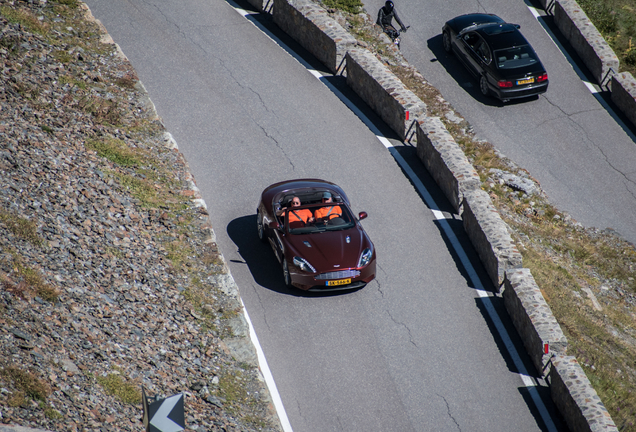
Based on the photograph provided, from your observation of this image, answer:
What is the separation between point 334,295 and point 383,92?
25.9 feet

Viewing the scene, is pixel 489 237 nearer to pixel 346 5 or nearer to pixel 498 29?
pixel 498 29

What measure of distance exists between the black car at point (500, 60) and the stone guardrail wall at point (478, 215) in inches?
166

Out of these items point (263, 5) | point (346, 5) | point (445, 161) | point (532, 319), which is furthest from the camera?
point (346, 5)

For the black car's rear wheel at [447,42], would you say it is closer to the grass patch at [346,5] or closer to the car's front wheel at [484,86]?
the car's front wheel at [484,86]

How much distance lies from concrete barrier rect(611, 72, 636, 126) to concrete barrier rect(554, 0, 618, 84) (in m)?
0.71

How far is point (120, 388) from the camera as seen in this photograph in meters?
9.14

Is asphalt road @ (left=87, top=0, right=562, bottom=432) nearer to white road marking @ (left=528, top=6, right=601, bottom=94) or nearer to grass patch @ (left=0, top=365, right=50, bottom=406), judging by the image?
grass patch @ (left=0, top=365, right=50, bottom=406)

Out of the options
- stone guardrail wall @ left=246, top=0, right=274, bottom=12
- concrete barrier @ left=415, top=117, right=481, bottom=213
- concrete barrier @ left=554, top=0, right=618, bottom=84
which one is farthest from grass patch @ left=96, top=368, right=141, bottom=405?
concrete barrier @ left=554, top=0, right=618, bottom=84

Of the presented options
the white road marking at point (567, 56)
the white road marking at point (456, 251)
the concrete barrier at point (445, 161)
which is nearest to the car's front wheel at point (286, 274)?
the white road marking at point (456, 251)

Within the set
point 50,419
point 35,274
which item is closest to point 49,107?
point 35,274

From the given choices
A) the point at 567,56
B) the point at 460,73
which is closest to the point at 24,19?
the point at 460,73

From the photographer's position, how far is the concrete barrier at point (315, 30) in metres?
20.5

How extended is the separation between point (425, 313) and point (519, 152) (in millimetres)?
A: 9051

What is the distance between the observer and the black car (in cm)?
2086
